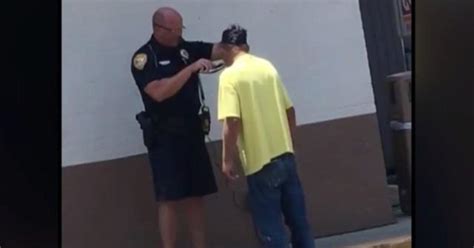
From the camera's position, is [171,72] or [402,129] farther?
[402,129]

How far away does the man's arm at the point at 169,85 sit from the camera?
388cm

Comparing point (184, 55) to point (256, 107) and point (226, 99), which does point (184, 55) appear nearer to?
point (226, 99)

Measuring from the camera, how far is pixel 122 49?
12.7 ft

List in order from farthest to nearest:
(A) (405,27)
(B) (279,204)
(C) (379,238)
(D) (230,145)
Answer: (A) (405,27) < (C) (379,238) < (B) (279,204) < (D) (230,145)

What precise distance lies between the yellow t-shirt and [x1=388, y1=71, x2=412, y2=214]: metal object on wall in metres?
0.58

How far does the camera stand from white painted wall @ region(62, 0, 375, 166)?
3.80 m

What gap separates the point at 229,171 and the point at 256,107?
0.32 m

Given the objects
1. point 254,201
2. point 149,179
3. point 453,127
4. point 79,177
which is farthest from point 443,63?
point 79,177

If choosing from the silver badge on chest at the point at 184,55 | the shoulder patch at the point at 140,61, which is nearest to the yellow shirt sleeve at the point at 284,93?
the silver badge on chest at the point at 184,55

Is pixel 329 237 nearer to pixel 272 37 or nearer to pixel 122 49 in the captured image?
pixel 272 37

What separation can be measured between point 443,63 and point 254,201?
1.24 m

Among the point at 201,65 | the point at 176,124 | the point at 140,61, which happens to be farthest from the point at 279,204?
the point at 140,61

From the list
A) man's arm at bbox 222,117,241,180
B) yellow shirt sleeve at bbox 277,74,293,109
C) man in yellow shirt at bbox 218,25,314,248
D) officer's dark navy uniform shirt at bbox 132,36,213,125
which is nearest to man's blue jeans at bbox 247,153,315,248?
man in yellow shirt at bbox 218,25,314,248

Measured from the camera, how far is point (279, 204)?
408 centimetres
